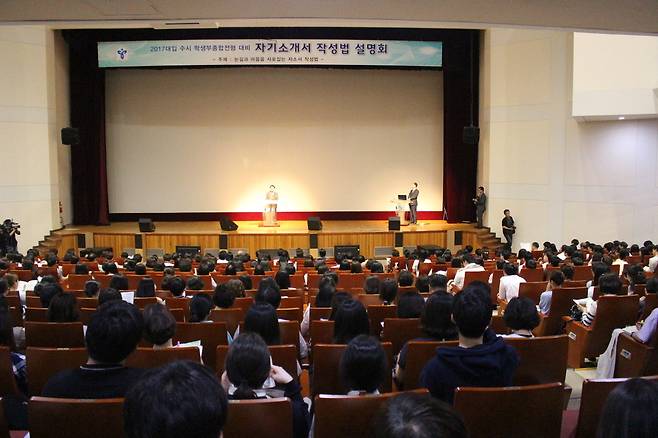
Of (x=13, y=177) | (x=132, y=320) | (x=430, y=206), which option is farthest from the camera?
(x=430, y=206)

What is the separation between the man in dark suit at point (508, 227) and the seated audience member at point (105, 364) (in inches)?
480

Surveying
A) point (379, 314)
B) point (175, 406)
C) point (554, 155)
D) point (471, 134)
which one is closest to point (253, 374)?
point (175, 406)

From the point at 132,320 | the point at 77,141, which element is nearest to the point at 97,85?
the point at 77,141

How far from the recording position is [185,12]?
534 cm

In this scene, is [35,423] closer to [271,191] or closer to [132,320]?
[132,320]

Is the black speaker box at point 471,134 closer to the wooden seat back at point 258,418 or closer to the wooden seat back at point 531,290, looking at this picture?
the wooden seat back at point 531,290

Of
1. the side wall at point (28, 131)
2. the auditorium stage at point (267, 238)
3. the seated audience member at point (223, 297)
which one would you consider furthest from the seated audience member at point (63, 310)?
the side wall at point (28, 131)

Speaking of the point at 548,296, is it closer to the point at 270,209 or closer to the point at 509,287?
the point at 509,287

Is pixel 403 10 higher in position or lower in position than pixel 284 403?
higher

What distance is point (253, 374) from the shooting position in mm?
2500

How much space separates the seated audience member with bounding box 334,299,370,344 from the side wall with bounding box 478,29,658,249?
37.1 ft

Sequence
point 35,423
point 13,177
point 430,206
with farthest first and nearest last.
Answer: point 430,206, point 13,177, point 35,423

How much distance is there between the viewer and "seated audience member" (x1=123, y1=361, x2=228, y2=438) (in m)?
1.34

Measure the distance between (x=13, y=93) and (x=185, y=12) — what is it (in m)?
→ 10.0
